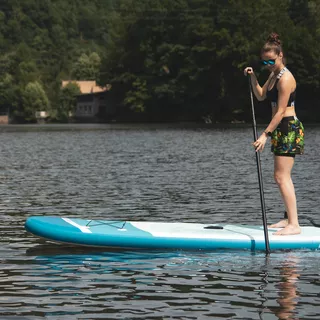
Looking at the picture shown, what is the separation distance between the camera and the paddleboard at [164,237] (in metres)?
12.9

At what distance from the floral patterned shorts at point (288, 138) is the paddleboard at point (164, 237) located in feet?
3.98

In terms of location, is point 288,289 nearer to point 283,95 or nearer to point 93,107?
point 283,95

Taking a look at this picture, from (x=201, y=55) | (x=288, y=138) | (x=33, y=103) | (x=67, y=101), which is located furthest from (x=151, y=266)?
(x=67, y=101)

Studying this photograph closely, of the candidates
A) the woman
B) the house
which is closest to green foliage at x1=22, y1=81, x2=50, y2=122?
the house

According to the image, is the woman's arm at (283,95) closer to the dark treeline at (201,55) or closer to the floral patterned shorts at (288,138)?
the floral patterned shorts at (288,138)

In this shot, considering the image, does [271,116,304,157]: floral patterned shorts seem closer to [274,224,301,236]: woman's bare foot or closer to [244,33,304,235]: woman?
[244,33,304,235]: woman

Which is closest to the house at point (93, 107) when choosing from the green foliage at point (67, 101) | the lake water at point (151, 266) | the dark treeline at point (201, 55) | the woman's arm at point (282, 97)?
the green foliage at point (67, 101)

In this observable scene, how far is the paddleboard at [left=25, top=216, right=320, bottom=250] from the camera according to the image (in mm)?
12934

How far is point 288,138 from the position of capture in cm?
1300

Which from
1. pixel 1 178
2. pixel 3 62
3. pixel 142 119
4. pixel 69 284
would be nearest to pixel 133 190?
pixel 1 178

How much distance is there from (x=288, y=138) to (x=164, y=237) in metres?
2.26

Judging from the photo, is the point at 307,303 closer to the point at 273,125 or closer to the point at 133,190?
the point at 273,125

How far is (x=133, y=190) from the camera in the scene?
23.8 metres

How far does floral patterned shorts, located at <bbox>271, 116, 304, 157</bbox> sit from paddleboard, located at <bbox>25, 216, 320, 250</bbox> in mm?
1213
